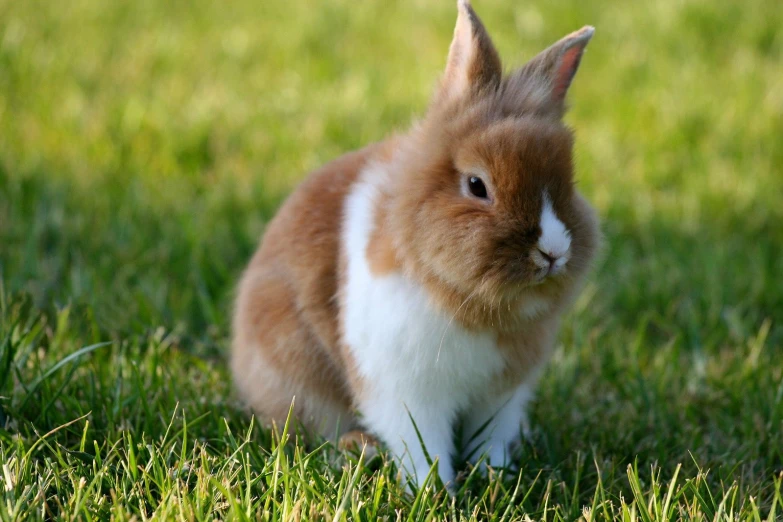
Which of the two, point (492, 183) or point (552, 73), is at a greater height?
point (552, 73)

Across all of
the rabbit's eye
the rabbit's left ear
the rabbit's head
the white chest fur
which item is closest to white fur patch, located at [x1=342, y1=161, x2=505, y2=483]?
the white chest fur

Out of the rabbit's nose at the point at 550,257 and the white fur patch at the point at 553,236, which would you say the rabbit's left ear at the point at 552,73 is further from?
the rabbit's nose at the point at 550,257

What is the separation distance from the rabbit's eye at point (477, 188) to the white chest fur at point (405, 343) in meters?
0.31

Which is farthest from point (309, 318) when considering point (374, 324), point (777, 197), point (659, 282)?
point (777, 197)

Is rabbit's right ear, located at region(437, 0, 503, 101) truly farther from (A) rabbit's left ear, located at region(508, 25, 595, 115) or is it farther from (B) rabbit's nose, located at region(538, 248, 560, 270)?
(B) rabbit's nose, located at region(538, 248, 560, 270)

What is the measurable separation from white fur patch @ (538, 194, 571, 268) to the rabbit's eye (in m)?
0.16

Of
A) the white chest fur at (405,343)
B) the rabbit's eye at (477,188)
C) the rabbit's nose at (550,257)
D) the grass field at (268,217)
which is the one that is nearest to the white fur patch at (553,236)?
the rabbit's nose at (550,257)

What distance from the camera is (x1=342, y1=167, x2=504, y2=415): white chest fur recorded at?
8.45 feet

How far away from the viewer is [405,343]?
2.59m

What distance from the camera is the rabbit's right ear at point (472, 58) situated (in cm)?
260

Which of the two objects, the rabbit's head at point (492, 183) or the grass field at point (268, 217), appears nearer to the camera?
the rabbit's head at point (492, 183)

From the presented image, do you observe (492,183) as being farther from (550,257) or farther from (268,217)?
(268,217)

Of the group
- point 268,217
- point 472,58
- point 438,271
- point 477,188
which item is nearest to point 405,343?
point 438,271

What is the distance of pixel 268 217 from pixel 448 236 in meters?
2.27
